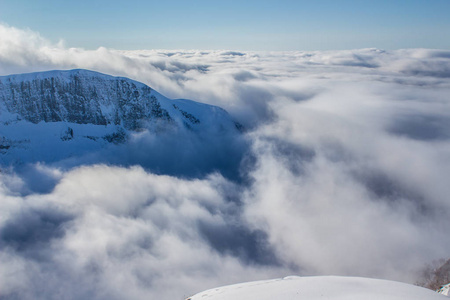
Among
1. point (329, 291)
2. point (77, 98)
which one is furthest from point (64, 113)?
point (329, 291)

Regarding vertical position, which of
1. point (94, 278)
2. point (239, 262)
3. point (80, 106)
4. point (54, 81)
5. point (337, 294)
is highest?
point (54, 81)

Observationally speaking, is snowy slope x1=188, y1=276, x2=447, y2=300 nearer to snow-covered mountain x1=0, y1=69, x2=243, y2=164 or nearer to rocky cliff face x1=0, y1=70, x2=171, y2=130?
snow-covered mountain x1=0, y1=69, x2=243, y2=164

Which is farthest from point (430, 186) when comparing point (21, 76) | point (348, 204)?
point (21, 76)

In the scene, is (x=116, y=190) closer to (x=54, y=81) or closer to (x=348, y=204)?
(x=54, y=81)

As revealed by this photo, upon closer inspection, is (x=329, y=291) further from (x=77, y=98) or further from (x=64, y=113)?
(x=64, y=113)

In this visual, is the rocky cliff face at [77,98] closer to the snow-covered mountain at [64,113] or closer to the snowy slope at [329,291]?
the snow-covered mountain at [64,113]
